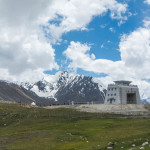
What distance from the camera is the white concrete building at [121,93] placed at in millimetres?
131087

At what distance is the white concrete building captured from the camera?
131087mm

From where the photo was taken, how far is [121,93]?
13200 cm

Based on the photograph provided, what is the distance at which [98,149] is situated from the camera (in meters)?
29.9

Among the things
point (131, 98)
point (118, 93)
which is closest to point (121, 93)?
point (118, 93)

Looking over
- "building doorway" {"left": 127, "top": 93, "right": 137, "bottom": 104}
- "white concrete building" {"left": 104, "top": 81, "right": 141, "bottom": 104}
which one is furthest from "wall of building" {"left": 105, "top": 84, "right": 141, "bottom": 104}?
"building doorway" {"left": 127, "top": 93, "right": 137, "bottom": 104}

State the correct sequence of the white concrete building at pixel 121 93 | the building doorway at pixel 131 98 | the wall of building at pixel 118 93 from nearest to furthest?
the wall of building at pixel 118 93, the white concrete building at pixel 121 93, the building doorway at pixel 131 98

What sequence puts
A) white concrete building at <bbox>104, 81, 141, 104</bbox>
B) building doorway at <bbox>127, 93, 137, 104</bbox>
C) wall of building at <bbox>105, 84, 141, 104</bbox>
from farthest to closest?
building doorway at <bbox>127, 93, 137, 104</bbox> < white concrete building at <bbox>104, 81, 141, 104</bbox> < wall of building at <bbox>105, 84, 141, 104</bbox>

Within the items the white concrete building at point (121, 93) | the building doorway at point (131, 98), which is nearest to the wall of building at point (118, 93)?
the white concrete building at point (121, 93)

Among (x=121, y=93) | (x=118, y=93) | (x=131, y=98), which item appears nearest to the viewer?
(x=118, y=93)

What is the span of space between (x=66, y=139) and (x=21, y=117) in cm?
4420

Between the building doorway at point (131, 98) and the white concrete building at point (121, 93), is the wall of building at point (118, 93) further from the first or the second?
the building doorway at point (131, 98)

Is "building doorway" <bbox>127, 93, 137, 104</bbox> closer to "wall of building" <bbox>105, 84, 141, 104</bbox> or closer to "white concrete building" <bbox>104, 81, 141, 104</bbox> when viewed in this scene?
"white concrete building" <bbox>104, 81, 141, 104</bbox>

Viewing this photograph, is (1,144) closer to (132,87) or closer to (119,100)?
(119,100)

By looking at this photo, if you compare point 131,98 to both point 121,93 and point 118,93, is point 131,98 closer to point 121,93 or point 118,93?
point 121,93
